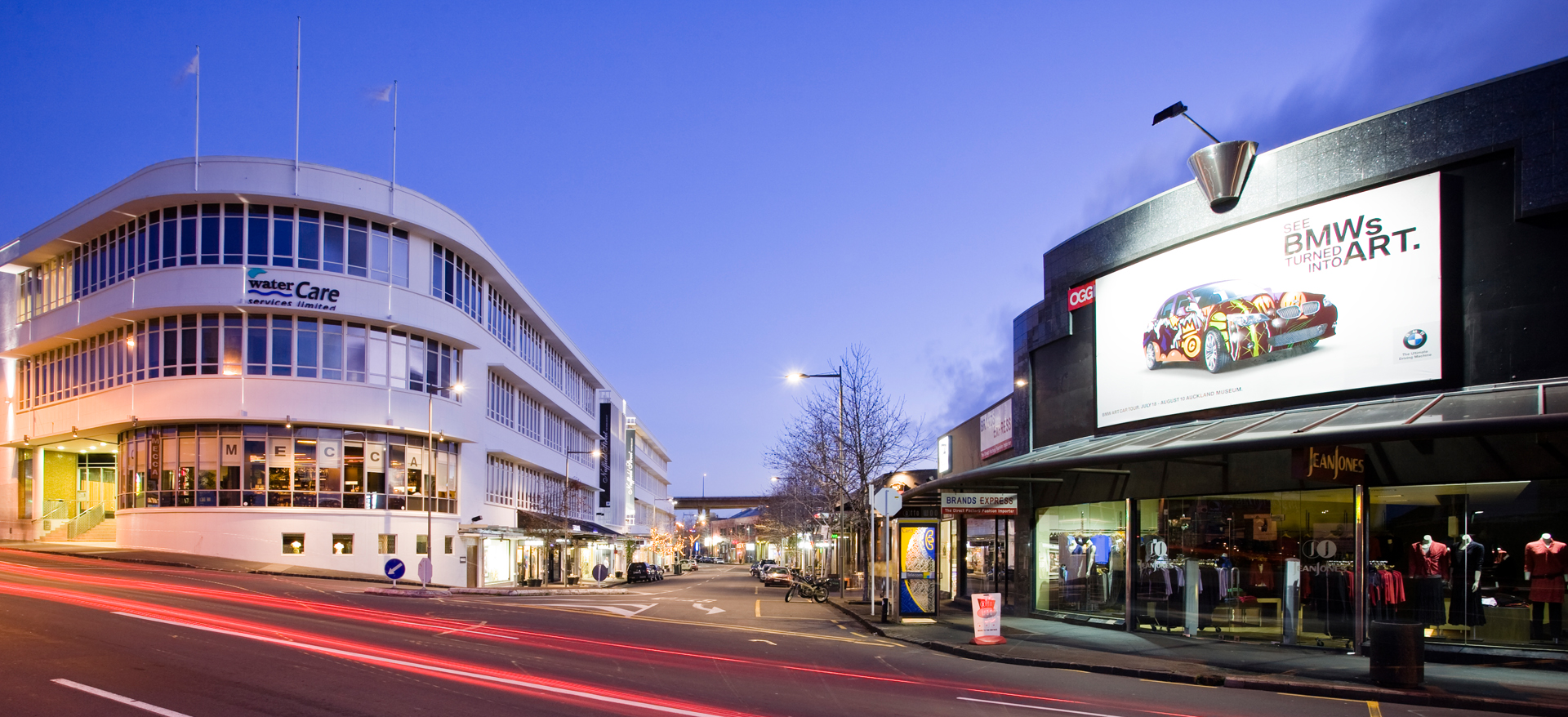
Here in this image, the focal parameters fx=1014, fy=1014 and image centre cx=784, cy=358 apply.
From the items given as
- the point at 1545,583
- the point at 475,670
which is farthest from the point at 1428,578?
the point at 475,670

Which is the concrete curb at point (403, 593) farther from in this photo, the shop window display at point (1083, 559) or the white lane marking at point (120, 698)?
the white lane marking at point (120, 698)

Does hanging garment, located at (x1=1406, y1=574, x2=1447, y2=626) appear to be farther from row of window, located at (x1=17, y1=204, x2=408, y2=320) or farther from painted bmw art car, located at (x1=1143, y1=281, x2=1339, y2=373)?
row of window, located at (x1=17, y1=204, x2=408, y2=320)

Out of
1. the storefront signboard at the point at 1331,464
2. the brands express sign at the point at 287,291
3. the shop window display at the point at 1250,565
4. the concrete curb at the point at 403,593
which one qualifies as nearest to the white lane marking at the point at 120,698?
the storefront signboard at the point at 1331,464

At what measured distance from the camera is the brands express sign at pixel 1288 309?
16234mm

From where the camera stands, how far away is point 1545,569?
14820 mm

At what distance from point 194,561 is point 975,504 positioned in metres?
30.1

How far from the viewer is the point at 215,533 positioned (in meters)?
39.4

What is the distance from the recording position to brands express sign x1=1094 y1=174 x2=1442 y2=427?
16234mm

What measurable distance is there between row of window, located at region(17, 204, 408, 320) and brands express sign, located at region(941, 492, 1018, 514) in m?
29.0

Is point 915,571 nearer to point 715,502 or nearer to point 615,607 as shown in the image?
point 615,607

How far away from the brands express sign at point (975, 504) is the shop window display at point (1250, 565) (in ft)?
9.52

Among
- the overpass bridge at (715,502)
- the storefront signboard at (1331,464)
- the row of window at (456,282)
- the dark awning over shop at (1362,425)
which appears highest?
the row of window at (456,282)

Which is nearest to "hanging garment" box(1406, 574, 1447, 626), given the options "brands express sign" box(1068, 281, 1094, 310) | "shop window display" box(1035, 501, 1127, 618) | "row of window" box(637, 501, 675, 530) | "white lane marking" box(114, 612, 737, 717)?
"shop window display" box(1035, 501, 1127, 618)

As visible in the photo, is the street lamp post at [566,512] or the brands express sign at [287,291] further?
the street lamp post at [566,512]
